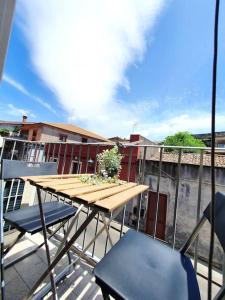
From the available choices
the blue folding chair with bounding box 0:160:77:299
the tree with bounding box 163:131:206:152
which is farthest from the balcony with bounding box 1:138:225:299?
the tree with bounding box 163:131:206:152

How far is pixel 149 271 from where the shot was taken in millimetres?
875

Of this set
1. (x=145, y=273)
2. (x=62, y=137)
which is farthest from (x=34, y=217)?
(x=62, y=137)

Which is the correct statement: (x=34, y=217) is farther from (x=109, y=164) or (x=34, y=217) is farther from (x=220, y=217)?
(x=220, y=217)

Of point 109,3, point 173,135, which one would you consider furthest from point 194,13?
point 173,135

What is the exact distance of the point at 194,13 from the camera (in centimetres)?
99

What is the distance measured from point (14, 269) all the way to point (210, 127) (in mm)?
2071

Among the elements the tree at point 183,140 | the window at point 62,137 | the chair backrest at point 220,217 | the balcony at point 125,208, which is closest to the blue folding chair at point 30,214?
the balcony at point 125,208

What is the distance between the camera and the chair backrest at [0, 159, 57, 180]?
136cm

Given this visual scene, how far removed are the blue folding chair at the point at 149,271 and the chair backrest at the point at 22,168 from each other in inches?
41.0

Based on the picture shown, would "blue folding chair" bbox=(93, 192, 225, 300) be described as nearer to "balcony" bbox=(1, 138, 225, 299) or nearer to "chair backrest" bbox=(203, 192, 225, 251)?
"chair backrest" bbox=(203, 192, 225, 251)

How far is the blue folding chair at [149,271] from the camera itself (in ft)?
2.38

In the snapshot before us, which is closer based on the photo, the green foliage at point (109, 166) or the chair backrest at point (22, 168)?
the chair backrest at point (22, 168)

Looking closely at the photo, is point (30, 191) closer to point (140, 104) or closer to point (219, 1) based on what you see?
point (219, 1)

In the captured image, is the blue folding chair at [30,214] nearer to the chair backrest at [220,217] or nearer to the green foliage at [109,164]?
the green foliage at [109,164]
